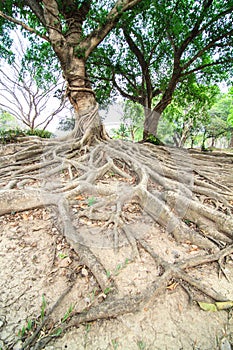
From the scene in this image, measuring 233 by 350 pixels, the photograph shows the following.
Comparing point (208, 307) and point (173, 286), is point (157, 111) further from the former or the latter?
point (208, 307)

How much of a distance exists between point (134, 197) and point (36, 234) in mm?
1312

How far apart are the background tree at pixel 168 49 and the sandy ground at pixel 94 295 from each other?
5660 millimetres

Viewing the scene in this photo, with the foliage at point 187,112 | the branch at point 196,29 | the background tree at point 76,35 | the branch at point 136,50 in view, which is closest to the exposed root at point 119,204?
the background tree at point 76,35

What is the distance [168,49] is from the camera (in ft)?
24.4

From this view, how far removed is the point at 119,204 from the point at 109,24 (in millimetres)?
4287

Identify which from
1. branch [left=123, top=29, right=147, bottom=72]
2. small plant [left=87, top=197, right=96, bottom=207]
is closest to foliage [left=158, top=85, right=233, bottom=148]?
branch [left=123, top=29, right=147, bottom=72]

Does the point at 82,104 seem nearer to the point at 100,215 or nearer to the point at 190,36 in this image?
the point at 100,215

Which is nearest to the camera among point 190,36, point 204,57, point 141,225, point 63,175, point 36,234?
point 36,234

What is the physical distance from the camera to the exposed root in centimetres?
169

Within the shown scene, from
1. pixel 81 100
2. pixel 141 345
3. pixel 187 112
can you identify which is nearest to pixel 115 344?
pixel 141 345

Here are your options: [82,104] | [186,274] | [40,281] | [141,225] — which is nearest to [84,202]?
[141,225]

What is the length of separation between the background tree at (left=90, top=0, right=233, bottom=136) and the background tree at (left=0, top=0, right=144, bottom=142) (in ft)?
3.01

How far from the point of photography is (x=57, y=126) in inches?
498

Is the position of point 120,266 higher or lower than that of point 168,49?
lower
